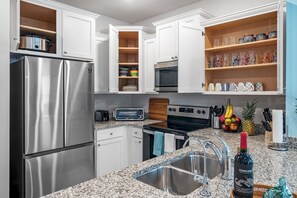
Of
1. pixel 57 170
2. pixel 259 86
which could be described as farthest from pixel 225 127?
pixel 57 170

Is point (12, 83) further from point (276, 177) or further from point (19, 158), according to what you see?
point (276, 177)

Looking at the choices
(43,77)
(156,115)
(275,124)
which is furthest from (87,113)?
(275,124)

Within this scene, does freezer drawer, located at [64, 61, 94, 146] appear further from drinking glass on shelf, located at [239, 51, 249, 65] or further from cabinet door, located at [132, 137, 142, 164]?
drinking glass on shelf, located at [239, 51, 249, 65]

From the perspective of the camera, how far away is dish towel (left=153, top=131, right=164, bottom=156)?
2.71m

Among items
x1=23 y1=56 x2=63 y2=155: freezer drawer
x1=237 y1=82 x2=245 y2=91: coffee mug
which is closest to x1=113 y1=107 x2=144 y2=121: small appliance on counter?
x1=23 y1=56 x2=63 y2=155: freezer drawer

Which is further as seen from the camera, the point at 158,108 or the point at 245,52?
the point at 158,108

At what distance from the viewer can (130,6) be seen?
10.8 feet

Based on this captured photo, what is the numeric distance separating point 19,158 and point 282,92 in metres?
2.63

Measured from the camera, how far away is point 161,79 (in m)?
3.01

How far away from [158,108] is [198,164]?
6.64 ft

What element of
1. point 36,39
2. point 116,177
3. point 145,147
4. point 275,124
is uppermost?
point 36,39

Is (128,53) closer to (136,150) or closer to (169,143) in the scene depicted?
(136,150)

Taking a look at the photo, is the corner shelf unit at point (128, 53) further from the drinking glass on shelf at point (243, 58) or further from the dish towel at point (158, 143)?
the drinking glass on shelf at point (243, 58)

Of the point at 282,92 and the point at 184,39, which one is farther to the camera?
the point at 184,39
